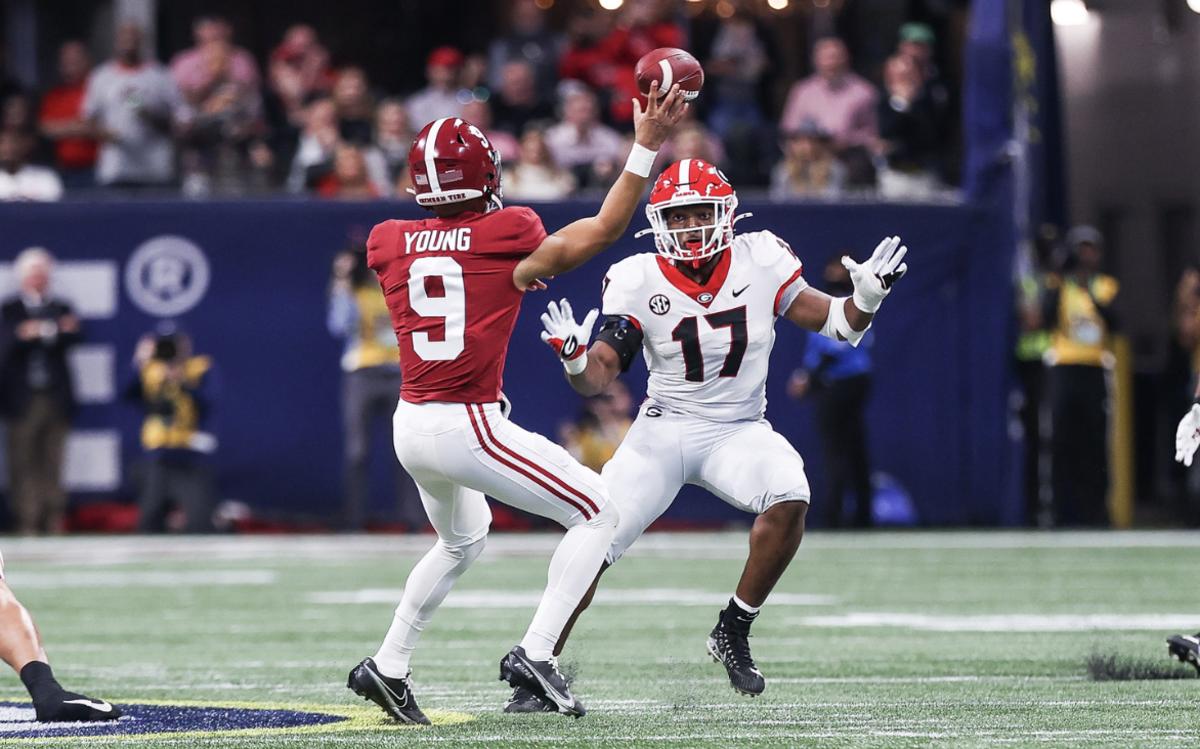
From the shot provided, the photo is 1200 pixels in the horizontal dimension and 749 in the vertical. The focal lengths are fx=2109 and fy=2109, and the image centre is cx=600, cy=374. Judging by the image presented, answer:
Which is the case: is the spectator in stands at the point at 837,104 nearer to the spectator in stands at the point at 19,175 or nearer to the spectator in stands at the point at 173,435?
the spectator in stands at the point at 173,435

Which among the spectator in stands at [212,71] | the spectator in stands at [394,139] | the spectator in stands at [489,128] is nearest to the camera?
the spectator in stands at [394,139]

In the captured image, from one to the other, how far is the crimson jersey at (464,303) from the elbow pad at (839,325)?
1.19 metres

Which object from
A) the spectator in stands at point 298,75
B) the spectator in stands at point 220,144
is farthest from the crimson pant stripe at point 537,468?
the spectator in stands at point 298,75

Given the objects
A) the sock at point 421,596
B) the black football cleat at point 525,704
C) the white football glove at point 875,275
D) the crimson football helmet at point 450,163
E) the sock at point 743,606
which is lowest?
the black football cleat at point 525,704

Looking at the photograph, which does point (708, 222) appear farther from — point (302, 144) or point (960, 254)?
point (302, 144)

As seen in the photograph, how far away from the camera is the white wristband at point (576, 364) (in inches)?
241

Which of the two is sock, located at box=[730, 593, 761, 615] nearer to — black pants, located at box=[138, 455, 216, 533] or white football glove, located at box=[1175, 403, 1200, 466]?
white football glove, located at box=[1175, 403, 1200, 466]

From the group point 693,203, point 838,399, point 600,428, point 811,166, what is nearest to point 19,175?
point 600,428

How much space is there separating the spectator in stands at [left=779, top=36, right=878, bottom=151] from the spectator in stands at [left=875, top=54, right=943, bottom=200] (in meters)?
0.32

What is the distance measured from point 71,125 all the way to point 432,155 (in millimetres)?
10108

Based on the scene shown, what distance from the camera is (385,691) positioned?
5.80 m

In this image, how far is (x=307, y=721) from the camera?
589cm

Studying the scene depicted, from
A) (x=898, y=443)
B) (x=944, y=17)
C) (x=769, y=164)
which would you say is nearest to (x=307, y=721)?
(x=898, y=443)

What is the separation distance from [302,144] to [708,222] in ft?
28.8
